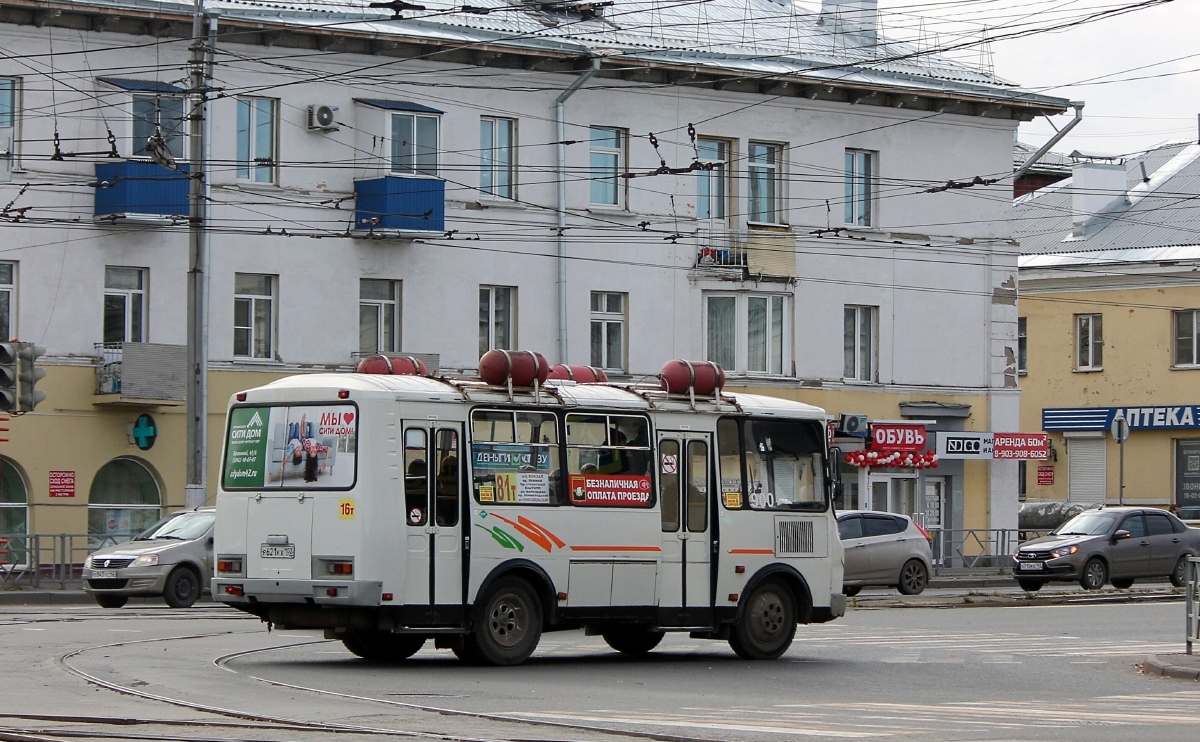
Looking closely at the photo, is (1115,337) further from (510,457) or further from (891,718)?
(891,718)

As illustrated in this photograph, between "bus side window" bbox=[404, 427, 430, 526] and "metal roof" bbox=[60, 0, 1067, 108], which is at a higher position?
"metal roof" bbox=[60, 0, 1067, 108]

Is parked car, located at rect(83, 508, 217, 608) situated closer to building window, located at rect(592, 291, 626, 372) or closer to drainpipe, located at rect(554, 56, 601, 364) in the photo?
drainpipe, located at rect(554, 56, 601, 364)

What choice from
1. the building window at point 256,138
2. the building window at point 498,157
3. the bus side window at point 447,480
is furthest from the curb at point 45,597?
the bus side window at point 447,480

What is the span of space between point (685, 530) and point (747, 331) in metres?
23.8

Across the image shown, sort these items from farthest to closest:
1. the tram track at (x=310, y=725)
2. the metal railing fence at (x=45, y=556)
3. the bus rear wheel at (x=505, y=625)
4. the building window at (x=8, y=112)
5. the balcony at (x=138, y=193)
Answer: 1. the balcony at (x=138, y=193)
2. the building window at (x=8, y=112)
3. the metal railing fence at (x=45, y=556)
4. the bus rear wheel at (x=505, y=625)
5. the tram track at (x=310, y=725)

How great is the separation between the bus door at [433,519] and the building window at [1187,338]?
43395mm

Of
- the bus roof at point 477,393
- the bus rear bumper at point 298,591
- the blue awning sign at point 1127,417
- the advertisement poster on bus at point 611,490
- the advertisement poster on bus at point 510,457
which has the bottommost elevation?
the bus rear bumper at point 298,591

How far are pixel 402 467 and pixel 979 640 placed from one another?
859 centimetres

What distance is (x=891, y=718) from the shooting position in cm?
1342

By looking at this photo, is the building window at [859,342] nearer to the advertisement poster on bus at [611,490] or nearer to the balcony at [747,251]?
the balcony at [747,251]

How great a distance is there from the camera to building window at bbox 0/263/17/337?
3416cm

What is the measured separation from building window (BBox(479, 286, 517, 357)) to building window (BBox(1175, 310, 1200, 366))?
25.4 m

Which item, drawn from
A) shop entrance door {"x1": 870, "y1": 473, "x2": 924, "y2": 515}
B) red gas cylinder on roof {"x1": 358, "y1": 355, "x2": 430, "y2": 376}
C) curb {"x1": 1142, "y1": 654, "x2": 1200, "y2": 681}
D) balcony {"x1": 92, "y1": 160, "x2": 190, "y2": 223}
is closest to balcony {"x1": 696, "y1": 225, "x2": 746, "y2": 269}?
shop entrance door {"x1": 870, "y1": 473, "x2": 924, "y2": 515}

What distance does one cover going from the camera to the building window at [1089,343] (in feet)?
192
